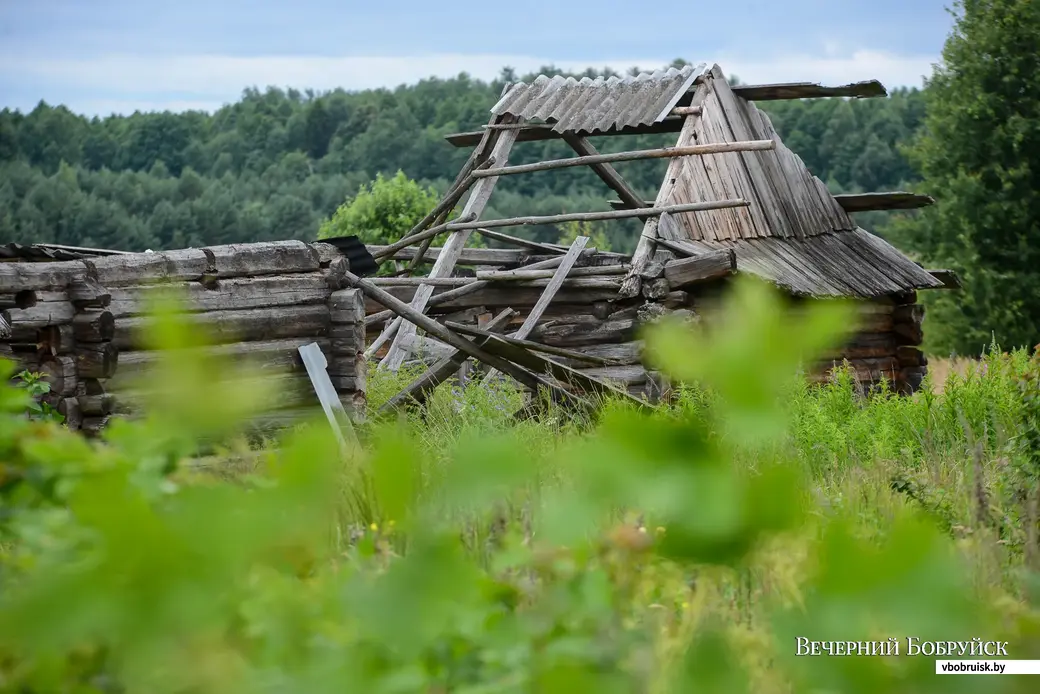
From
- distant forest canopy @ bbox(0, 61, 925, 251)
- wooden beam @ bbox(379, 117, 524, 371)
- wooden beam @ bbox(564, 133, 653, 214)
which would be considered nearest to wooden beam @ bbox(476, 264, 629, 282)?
wooden beam @ bbox(379, 117, 524, 371)

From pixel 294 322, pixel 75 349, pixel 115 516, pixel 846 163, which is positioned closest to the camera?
pixel 115 516

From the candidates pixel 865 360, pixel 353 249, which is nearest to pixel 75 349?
pixel 353 249

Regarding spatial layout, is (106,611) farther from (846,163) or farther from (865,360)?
(846,163)

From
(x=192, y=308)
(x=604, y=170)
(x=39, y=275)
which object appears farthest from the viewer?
(x=604, y=170)

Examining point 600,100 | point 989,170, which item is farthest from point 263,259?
point 989,170

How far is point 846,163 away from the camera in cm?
5306

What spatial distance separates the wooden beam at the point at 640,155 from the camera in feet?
35.8

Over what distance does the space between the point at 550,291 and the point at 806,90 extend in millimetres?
4177

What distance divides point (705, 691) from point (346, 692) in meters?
0.31

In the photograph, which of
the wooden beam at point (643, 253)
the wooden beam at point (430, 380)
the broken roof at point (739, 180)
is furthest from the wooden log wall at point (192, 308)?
the broken roof at point (739, 180)

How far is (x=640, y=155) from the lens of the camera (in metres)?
10.9

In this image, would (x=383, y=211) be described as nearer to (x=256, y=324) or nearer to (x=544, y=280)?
(x=544, y=280)

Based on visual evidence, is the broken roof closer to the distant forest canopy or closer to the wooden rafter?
the wooden rafter

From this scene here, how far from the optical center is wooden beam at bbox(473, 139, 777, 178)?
10898mm
